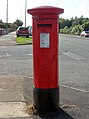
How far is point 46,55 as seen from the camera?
6348mm

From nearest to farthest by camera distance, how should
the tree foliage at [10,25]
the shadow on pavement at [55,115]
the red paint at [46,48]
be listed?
the shadow on pavement at [55,115], the red paint at [46,48], the tree foliage at [10,25]

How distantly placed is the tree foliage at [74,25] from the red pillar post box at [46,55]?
88.6 m

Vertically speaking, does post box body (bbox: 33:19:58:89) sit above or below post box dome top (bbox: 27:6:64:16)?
below

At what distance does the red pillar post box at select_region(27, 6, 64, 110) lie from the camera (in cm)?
632

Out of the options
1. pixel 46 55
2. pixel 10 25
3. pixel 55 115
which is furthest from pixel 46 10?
pixel 10 25

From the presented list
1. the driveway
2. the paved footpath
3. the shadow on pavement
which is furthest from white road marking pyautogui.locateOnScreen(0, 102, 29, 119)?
the driveway

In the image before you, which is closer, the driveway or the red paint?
the red paint

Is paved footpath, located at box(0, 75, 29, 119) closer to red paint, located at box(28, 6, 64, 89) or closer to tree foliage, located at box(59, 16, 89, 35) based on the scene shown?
red paint, located at box(28, 6, 64, 89)

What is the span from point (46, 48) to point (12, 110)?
47.8 inches

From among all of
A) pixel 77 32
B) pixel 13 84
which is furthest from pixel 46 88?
pixel 77 32

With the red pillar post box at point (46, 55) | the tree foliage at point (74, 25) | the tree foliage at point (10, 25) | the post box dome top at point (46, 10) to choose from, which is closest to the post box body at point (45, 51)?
the red pillar post box at point (46, 55)

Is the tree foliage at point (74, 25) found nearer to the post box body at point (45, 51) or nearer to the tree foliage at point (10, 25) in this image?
the tree foliage at point (10, 25)

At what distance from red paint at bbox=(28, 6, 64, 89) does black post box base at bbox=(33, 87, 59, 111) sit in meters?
0.09

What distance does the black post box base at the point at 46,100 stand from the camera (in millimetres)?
6332
